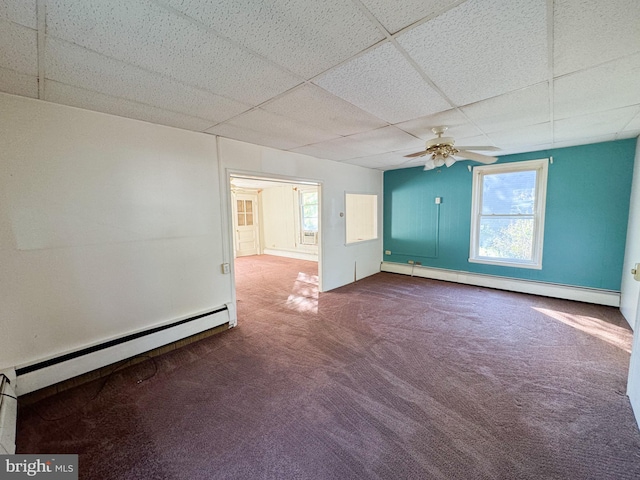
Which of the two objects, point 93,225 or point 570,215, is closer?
point 93,225

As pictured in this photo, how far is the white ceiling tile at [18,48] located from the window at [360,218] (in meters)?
5.06

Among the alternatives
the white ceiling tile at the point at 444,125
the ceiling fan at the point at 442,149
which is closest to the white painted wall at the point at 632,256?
the ceiling fan at the point at 442,149

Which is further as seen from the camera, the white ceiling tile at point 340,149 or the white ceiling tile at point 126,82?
the white ceiling tile at point 340,149

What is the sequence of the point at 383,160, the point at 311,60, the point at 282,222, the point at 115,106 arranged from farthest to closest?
1. the point at 282,222
2. the point at 383,160
3. the point at 115,106
4. the point at 311,60

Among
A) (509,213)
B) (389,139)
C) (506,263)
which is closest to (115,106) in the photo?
(389,139)

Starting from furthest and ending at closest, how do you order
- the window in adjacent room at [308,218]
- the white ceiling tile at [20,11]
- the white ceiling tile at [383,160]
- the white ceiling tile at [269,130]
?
the window in adjacent room at [308,218], the white ceiling tile at [383,160], the white ceiling tile at [269,130], the white ceiling tile at [20,11]

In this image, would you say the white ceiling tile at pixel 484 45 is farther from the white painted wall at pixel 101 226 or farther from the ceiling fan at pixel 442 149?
the white painted wall at pixel 101 226

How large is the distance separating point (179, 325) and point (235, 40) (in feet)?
8.86

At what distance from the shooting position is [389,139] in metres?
3.12

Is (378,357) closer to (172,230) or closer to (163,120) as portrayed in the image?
(172,230)

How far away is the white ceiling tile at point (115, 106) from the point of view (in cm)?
179

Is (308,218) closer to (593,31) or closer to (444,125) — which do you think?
(444,125)

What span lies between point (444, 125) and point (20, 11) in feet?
10.1

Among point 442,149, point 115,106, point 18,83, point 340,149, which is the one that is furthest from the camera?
point 340,149
